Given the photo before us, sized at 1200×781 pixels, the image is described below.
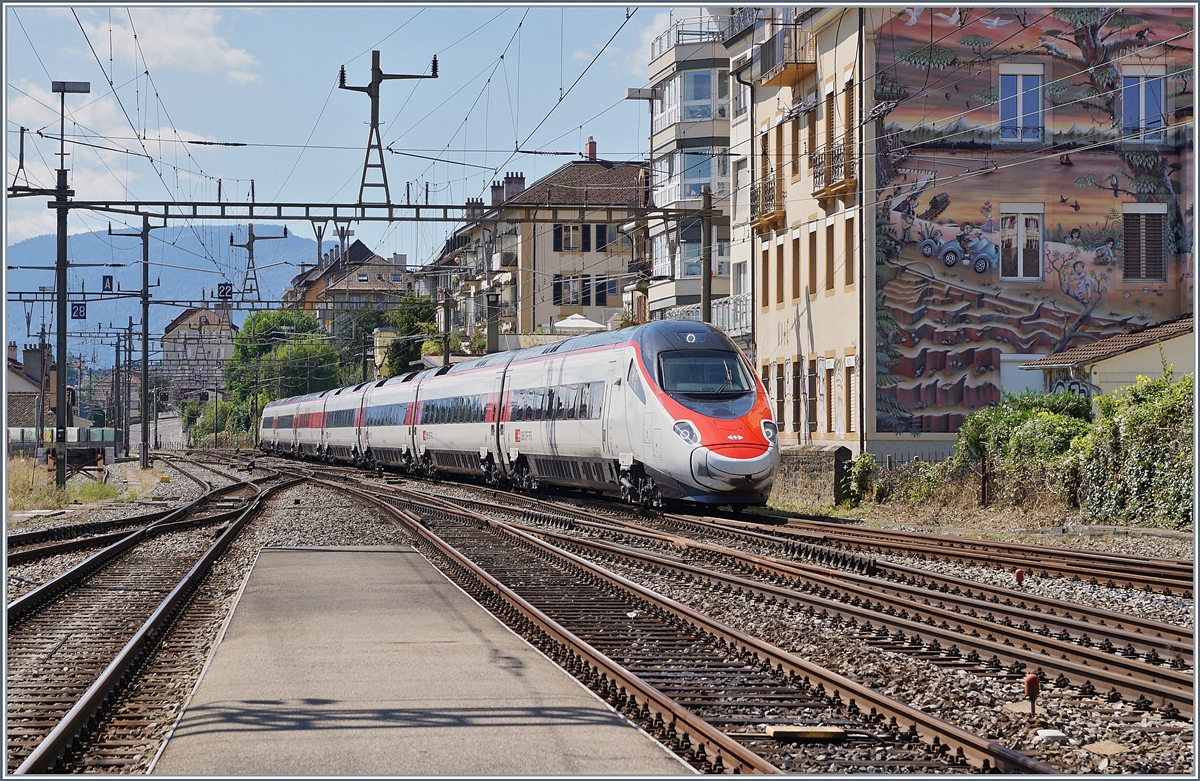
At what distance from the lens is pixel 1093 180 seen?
34.1 meters

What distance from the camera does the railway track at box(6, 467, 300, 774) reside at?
8570 millimetres

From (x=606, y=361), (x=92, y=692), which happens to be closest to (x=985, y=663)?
(x=92, y=692)

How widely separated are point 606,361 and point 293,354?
10282 centimetres

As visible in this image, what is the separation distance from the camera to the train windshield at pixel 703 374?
79.5 ft

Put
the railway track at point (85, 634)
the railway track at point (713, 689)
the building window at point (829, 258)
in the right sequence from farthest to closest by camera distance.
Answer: the building window at point (829, 258) < the railway track at point (85, 634) < the railway track at point (713, 689)

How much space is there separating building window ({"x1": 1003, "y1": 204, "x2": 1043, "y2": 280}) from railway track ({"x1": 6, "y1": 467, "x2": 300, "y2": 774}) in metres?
19.8

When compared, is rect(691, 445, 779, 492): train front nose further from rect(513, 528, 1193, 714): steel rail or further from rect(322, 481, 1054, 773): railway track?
rect(322, 481, 1054, 773): railway track

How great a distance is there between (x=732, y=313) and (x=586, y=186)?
116 ft

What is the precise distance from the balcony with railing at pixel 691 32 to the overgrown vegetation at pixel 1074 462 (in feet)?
86.0

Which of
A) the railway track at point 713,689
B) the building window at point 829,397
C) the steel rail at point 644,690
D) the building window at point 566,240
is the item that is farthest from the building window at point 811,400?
the building window at point 566,240

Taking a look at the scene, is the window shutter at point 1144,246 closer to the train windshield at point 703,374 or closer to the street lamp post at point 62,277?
the train windshield at point 703,374

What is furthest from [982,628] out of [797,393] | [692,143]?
[692,143]

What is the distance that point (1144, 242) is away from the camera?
34312 mm

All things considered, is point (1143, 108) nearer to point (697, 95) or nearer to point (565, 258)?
point (697, 95)
